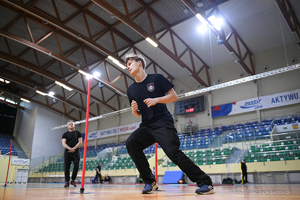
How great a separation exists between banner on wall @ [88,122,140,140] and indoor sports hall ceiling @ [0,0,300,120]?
4.05 meters

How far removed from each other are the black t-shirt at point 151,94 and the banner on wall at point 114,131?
17.8 metres

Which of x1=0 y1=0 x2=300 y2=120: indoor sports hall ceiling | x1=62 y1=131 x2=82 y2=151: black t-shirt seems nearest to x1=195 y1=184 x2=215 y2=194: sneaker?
x1=62 y1=131 x2=82 y2=151: black t-shirt

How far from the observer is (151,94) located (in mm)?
2312

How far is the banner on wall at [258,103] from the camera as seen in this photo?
13384 mm

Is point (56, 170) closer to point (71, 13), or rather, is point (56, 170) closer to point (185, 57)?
point (71, 13)

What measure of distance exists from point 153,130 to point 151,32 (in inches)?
517

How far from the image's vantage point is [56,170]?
51.8 ft

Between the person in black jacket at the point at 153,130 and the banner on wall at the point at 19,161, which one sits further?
the banner on wall at the point at 19,161

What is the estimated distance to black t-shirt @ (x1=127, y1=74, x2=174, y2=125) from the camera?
7.39 feet

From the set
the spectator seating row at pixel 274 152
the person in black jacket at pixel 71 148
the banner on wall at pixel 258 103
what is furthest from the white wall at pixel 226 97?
the person in black jacket at pixel 71 148

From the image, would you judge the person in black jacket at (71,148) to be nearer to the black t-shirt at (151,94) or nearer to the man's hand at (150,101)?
the black t-shirt at (151,94)

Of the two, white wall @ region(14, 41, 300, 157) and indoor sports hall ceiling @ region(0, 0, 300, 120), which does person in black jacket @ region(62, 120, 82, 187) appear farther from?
white wall @ region(14, 41, 300, 157)

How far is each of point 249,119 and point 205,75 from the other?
452 cm

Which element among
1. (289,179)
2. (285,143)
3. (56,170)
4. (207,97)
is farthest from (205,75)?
(56,170)
